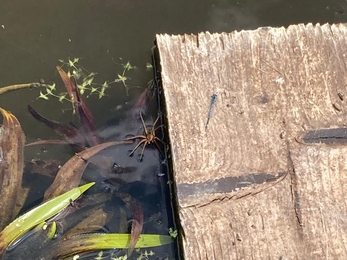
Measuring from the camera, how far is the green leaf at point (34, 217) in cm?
254

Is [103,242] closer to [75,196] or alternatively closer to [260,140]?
[75,196]

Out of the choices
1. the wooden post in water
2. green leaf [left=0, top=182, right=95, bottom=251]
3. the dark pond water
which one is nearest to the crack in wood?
the wooden post in water

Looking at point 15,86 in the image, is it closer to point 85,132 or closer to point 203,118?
point 85,132

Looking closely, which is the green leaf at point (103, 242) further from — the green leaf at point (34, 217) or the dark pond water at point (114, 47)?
the green leaf at point (34, 217)

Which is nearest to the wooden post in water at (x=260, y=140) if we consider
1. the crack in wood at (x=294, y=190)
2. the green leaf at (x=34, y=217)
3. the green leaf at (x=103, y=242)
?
the crack in wood at (x=294, y=190)

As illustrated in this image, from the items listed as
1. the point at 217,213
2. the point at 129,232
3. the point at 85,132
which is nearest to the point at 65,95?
the point at 85,132

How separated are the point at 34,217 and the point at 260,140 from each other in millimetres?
1274

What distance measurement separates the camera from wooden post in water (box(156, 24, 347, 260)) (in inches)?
85.2

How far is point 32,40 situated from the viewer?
295 cm

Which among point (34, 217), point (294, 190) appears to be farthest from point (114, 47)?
point (294, 190)

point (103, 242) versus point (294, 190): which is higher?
point (294, 190)

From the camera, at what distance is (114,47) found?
2.98 metres

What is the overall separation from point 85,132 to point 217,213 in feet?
3.41

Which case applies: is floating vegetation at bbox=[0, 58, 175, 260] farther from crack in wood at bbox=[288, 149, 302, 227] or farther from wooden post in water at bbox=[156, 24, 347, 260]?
crack in wood at bbox=[288, 149, 302, 227]
